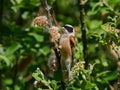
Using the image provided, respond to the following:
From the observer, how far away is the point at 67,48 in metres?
2.02

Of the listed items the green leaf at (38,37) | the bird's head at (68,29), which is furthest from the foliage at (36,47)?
the bird's head at (68,29)

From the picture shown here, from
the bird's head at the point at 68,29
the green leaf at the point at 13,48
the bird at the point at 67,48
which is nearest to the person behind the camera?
the bird at the point at 67,48

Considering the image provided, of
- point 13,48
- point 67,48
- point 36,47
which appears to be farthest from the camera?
point 36,47

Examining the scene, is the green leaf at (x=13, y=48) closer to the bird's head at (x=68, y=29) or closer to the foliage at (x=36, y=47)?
the foliage at (x=36, y=47)

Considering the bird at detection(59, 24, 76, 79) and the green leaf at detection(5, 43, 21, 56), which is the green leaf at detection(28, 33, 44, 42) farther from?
the bird at detection(59, 24, 76, 79)

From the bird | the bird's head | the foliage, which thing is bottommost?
the bird

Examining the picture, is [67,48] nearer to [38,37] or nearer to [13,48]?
[13,48]

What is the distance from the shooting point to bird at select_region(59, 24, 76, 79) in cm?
199

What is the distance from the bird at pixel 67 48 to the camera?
6.52 feet

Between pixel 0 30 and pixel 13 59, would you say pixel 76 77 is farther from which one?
pixel 13 59

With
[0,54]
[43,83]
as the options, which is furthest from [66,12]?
[43,83]

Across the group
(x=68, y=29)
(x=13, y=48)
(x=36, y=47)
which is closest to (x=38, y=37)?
(x=36, y=47)

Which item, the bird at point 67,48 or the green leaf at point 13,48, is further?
the green leaf at point 13,48

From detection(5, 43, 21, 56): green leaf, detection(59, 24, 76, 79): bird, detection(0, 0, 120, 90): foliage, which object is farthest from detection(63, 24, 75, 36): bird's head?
detection(5, 43, 21, 56): green leaf
